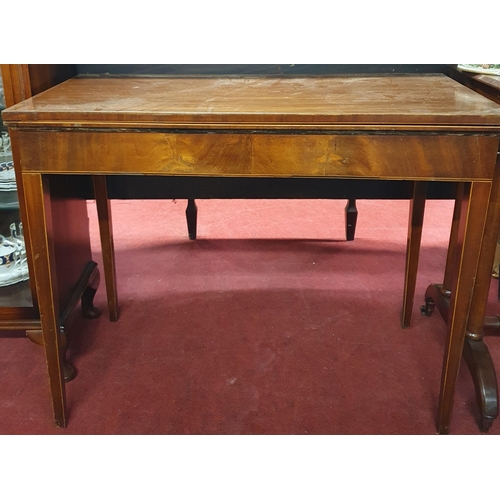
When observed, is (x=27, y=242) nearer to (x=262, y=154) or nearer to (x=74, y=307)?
(x=74, y=307)

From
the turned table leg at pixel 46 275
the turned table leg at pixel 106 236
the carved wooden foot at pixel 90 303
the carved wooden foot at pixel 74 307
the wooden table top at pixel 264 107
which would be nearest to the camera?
the wooden table top at pixel 264 107

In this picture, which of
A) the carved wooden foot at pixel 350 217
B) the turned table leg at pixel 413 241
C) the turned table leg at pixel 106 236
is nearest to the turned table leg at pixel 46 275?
the turned table leg at pixel 106 236

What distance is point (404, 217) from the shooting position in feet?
8.84

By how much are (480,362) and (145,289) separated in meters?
1.12

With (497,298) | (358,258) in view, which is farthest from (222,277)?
(497,298)

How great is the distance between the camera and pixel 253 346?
1684mm

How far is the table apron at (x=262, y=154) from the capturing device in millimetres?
1085

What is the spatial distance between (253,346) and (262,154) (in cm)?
74

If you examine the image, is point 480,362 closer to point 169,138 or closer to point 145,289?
point 169,138

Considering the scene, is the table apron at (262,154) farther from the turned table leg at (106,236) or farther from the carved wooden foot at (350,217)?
the carved wooden foot at (350,217)

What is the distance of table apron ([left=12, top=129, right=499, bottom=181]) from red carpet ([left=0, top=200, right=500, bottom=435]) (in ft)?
2.05

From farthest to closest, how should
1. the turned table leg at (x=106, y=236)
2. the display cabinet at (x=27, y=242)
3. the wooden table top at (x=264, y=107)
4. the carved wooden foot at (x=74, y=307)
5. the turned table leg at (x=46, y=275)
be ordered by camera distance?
the turned table leg at (x=106, y=236)
the carved wooden foot at (x=74, y=307)
the display cabinet at (x=27, y=242)
the turned table leg at (x=46, y=275)
the wooden table top at (x=264, y=107)

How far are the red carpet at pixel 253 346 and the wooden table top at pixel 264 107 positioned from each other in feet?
2.35

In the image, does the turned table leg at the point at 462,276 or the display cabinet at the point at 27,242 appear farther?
the display cabinet at the point at 27,242
